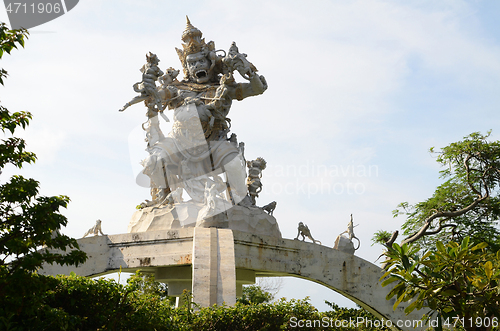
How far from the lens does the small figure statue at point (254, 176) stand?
12.6 m

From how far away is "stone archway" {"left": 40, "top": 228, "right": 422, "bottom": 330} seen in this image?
9.20m

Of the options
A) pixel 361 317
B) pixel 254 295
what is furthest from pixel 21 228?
pixel 254 295

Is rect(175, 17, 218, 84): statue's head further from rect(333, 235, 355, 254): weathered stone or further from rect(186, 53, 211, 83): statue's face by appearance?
rect(333, 235, 355, 254): weathered stone

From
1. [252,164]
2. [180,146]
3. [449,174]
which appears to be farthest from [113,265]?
[449,174]

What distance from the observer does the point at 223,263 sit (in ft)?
30.7

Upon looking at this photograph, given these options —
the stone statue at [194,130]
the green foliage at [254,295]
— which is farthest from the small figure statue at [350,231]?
the green foliage at [254,295]

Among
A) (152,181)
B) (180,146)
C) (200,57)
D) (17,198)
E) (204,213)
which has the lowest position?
(17,198)

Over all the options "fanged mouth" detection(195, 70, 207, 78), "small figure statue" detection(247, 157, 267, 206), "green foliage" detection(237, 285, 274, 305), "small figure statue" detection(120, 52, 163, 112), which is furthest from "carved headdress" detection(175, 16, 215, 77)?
"green foliage" detection(237, 285, 274, 305)

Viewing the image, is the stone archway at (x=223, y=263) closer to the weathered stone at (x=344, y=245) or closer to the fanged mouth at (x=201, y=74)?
the weathered stone at (x=344, y=245)

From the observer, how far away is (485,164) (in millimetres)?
17672

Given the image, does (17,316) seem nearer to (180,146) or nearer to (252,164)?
(180,146)

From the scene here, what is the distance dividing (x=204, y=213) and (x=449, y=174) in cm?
1122

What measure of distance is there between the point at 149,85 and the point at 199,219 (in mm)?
3253

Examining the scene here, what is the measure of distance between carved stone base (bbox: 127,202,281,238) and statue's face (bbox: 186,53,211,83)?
3340mm
